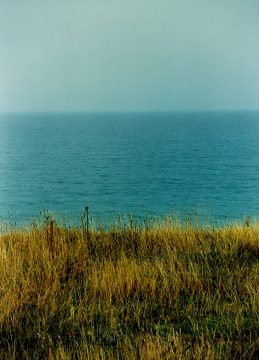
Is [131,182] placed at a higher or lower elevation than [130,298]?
higher

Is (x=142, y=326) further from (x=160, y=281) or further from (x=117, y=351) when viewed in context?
(x=160, y=281)

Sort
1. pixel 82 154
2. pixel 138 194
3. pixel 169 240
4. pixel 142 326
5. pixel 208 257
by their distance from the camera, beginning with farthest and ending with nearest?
pixel 82 154 < pixel 138 194 < pixel 169 240 < pixel 208 257 < pixel 142 326

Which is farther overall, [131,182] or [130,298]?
[131,182]

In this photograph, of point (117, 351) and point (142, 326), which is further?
point (142, 326)

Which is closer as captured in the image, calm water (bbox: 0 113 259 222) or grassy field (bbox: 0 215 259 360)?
grassy field (bbox: 0 215 259 360)

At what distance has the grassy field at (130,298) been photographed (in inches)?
182

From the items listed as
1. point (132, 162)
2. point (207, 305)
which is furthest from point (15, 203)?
point (207, 305)

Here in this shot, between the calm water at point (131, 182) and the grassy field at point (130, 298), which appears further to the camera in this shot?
the calm water at point (131, 182)

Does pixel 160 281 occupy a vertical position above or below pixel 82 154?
below

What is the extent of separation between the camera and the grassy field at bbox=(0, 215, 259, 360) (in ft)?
15.1

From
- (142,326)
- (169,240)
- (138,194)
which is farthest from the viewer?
(138,194)

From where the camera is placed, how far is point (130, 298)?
237 inches

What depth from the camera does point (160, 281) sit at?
644 cm

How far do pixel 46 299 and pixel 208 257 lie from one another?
112 inches
